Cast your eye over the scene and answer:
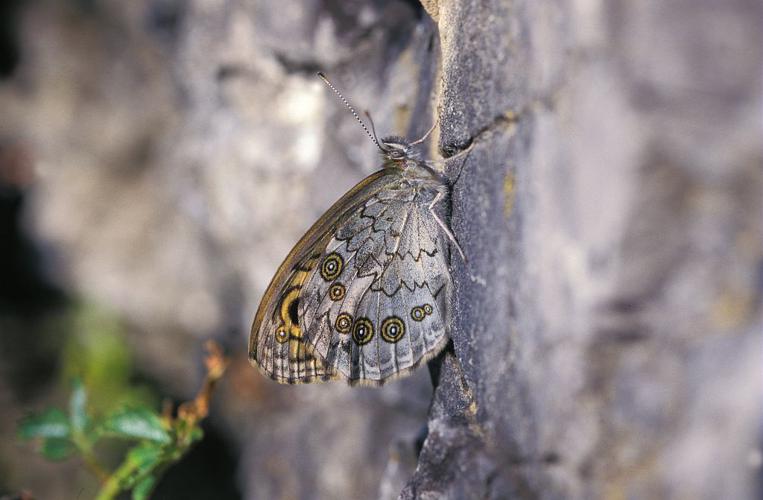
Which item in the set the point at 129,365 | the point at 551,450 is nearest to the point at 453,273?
the point at 551,450

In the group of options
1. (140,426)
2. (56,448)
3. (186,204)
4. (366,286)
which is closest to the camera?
(366,286)

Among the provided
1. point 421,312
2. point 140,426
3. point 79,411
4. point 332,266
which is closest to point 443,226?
point 421,312

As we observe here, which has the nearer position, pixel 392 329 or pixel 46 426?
pixel 392 329

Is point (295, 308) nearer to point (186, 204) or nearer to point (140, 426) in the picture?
point (140, 426)

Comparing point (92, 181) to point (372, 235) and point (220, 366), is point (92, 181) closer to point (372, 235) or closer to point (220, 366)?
point (220, 366)

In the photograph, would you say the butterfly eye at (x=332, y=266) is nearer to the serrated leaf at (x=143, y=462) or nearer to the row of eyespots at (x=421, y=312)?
the row of eyespots at (x=421, y=312)

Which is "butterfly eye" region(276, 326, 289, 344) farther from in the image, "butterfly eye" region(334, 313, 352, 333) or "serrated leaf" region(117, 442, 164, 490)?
"serrated leaf" region(117, 442, 164, 490)
